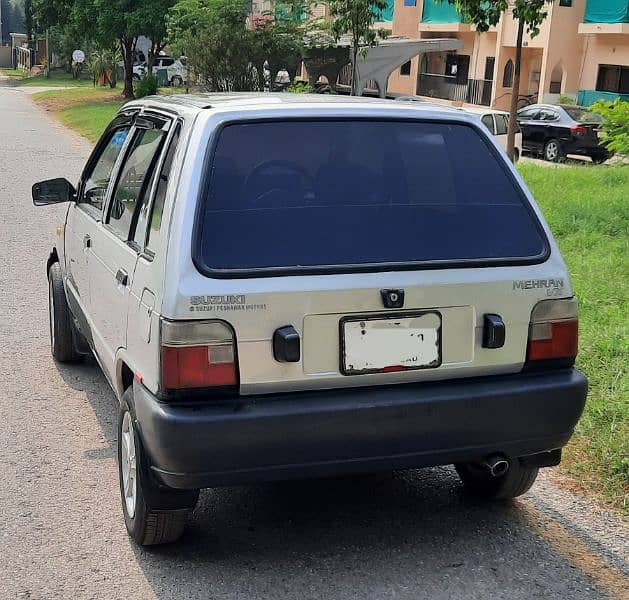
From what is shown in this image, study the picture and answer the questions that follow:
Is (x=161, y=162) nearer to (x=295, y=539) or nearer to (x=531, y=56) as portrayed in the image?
(x=295, y=539)

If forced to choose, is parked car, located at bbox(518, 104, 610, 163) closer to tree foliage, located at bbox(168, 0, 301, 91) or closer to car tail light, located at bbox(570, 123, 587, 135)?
car tail light, located at bbox(570, 123, 587, 135)

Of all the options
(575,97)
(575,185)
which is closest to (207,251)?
(575,185)

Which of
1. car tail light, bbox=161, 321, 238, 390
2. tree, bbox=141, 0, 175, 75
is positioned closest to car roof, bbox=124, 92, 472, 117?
car tail light, bbox=161, 321, 238, 390

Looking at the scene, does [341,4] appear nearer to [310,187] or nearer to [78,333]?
[78,333]

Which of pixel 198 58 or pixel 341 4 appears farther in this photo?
pixel 198 58

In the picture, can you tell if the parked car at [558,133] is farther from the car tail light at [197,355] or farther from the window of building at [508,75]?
the car tail light at [197,355]

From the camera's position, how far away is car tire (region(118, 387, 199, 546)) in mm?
Result: 3637

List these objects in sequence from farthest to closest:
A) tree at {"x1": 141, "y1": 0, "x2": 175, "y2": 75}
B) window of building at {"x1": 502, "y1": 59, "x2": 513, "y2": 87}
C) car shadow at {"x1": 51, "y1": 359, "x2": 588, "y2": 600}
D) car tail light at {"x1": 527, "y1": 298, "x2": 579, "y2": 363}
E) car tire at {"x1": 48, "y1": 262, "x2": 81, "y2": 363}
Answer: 1. tree at {"x1": 141, "y1": 0, "x2": 175, "y2": 75}
2. window of building at {"x1": 502, "y1": 59, "x2": 513, "y2": 87}
3. car tire at {"x1": 48, "y1": 262, "x2": 81, "y2": 363}
4. car tail light at {"x1": 527, "y1": 298, "x2": 579, "y2": 363}
5. car shadow at {"x1": 51, "y1": 359, "x2": 588, "y2": 600}

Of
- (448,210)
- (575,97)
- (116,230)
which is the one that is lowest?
(575,97)

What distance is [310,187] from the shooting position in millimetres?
3680

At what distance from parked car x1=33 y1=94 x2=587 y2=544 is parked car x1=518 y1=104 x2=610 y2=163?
17447 mm

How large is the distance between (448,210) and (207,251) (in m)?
1.00

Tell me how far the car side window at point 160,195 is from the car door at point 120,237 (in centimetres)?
16

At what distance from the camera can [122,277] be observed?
407 centimetres
